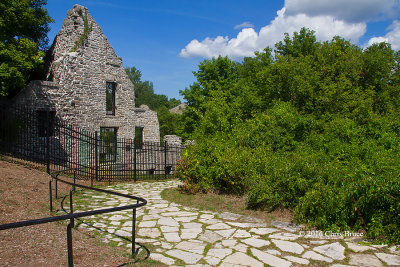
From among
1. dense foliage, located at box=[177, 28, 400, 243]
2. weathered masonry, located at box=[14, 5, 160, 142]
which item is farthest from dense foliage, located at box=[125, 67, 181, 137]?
dense foliage, located at box=[177, 28, 400, 243]

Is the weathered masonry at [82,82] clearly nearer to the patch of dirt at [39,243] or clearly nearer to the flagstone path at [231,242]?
the patch of dirt at [39,243]

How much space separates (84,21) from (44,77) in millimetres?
3908

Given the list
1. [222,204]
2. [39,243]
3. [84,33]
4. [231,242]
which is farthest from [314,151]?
[84,33]

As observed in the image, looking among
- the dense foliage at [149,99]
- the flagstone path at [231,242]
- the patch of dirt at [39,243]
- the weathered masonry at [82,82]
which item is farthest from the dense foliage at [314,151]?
the dense foliage at [149,99]

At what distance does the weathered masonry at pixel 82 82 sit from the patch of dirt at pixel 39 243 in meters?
8.13

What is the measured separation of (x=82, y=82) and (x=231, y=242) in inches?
497

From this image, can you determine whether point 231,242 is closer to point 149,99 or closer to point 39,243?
point 39,243

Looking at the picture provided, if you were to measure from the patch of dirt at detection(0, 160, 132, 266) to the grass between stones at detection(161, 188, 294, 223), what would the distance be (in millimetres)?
2994

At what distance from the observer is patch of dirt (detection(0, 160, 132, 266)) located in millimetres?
3664

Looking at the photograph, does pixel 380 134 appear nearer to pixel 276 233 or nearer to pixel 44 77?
pixel 276 233

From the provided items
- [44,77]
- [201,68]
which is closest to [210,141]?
[44,77]

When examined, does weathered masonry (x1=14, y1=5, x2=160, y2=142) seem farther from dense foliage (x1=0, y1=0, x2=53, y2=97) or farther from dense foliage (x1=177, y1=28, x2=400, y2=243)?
dense foliage (x1=177, y1=28, x2=400, y2=243)

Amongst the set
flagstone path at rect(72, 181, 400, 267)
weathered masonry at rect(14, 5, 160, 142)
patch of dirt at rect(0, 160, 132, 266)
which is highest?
weathered masonry at rect(14, 5, 160, 142)

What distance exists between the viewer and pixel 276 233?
5094mm
